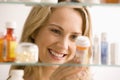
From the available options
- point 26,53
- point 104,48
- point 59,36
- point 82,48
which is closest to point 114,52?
point 104,48

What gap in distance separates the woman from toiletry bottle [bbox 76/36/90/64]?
8 centimetres

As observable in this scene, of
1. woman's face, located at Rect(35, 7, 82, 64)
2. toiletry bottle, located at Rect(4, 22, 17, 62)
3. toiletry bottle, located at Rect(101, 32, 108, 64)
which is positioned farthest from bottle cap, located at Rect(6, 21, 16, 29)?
toiletry bottle, located at Rect(101, 32, 108, 64)

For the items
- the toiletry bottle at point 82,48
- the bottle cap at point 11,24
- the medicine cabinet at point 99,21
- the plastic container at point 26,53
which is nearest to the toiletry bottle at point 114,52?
the medicine cabinet at point 99,21

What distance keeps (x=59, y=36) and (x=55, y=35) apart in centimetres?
2

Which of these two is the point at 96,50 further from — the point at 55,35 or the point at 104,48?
the point at 55,35

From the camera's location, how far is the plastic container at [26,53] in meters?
1.18

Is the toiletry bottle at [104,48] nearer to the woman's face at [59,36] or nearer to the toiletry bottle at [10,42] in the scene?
the woman's face at [59,36]

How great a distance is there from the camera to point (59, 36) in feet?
4.22

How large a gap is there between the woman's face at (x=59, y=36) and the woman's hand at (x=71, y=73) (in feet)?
0.13

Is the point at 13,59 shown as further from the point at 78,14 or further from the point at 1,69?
the point at 78,14

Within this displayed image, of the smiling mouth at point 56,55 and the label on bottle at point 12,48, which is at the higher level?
the label on bottle at point 12,48

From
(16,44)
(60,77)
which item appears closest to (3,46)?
(16,44)

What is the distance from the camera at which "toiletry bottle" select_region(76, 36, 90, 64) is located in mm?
1160

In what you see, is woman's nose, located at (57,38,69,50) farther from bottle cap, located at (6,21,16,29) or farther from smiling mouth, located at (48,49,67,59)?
bottle cap, located at (6,21,16,29)
